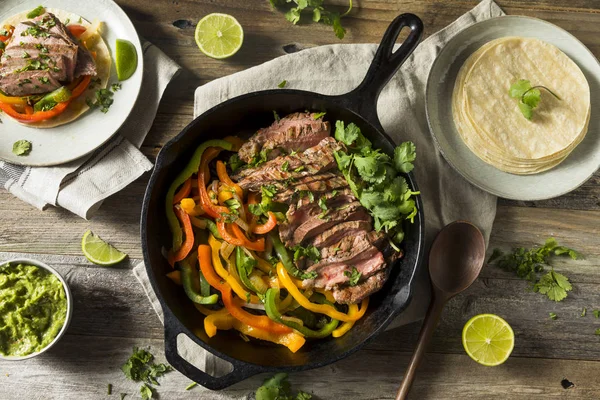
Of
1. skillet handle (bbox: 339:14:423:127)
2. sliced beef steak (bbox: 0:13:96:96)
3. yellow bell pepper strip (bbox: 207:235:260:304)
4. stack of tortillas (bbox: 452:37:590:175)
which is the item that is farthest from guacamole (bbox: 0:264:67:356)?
stack of tortillas (bbox: 452:37:590:175)

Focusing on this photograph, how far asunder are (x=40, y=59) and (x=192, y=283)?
6.12 feet

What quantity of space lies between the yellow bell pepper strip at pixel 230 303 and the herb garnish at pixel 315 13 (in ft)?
6.06

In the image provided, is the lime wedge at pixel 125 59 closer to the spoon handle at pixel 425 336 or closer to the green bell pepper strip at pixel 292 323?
the green bell pepper strip at pixel 292 323

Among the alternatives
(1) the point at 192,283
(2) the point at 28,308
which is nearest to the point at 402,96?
(1) the point at 192,283

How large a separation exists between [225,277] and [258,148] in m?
0.84

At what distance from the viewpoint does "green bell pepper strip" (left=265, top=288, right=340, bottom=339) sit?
129 inches

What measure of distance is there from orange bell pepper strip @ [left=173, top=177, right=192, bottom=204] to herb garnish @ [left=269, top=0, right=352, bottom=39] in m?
1.51

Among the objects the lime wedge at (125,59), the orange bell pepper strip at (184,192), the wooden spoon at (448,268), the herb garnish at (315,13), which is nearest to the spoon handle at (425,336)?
the wooden spoon at (448,268)

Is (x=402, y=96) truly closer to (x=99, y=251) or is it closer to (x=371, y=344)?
(x=371, y=344)

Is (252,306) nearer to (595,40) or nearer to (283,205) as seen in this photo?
(283,205)

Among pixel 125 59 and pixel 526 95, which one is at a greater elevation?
pixel 125 59

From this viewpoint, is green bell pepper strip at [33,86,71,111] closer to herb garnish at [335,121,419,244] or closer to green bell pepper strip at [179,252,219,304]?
green bell pepper strip at [179,252,219,304]

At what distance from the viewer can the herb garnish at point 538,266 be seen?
4.06m

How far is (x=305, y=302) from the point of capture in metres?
3.35
